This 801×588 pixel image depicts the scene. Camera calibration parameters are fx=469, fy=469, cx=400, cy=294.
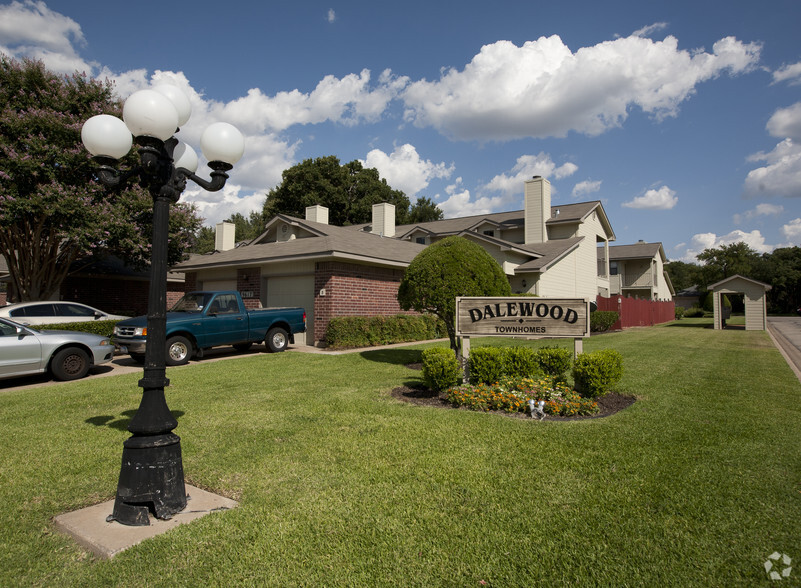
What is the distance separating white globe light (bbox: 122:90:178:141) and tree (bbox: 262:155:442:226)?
38.8 metres

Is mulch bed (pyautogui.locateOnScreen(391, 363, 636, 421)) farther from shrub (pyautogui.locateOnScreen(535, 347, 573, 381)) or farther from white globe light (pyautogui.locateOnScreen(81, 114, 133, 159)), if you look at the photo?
white globe light (pyautogui.locateOnScreen(81, 114, 133, 159))

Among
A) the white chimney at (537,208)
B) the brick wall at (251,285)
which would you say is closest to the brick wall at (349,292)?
the brick wall at (251,285)

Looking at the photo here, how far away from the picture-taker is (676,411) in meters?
6.41

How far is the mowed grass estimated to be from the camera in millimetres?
2793

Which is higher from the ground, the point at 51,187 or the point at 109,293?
the point at 51,187

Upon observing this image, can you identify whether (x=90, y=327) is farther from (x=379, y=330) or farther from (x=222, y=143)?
(x=222, y=143)

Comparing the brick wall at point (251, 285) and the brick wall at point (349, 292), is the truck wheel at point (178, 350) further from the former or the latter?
the brick wall at point (251, 285)

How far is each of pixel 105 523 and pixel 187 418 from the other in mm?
2847

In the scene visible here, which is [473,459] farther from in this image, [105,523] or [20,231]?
[20,231]

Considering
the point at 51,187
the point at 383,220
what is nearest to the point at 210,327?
the point at 51,187

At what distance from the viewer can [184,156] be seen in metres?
4.89

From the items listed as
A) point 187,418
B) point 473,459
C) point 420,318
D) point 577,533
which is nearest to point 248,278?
point 420,318

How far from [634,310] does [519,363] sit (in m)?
24.4

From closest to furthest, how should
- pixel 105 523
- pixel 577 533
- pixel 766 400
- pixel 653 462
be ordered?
pixel 577 533 < pixel 105 523 < pixel 653 462 < pixel 766 400
